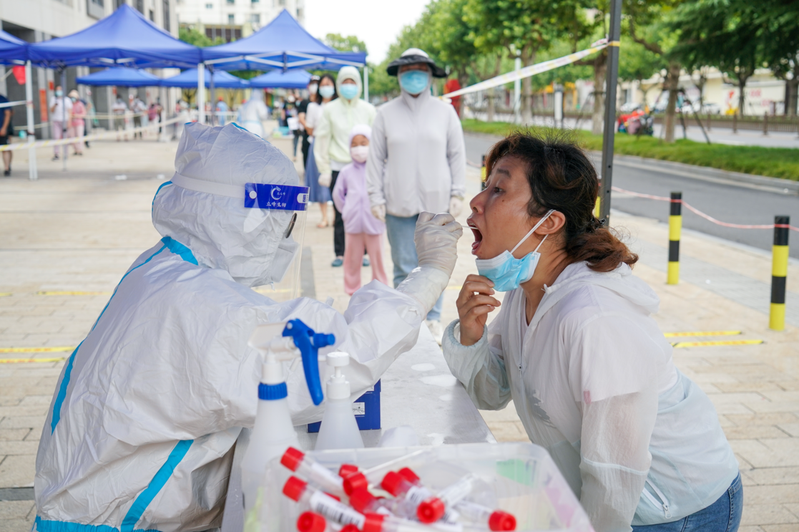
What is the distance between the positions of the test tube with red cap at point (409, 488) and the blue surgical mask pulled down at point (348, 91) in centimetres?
724

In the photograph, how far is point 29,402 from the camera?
4203 millimetres

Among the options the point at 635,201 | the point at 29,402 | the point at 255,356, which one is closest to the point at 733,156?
the point at 635,201

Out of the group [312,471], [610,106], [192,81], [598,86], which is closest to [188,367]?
[312,471]

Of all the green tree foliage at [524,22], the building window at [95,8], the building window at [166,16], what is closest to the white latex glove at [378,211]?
the green tree foliage at [524,22]

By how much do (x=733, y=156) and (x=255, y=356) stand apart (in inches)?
735

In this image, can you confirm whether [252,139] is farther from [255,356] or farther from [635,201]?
[635,201]

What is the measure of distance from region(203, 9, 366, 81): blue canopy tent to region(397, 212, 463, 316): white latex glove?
44.0ft

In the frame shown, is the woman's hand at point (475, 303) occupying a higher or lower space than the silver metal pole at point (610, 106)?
lower

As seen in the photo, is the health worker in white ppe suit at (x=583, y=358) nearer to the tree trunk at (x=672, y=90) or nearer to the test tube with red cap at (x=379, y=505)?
the test tube with red cap at (x=379, y=505)

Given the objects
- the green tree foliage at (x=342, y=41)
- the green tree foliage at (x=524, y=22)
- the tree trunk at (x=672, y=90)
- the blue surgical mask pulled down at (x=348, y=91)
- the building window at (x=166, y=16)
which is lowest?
the blue surgical mask pulled down at (x=348, y=91)

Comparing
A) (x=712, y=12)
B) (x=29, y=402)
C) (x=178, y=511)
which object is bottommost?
(x=29, y=402)

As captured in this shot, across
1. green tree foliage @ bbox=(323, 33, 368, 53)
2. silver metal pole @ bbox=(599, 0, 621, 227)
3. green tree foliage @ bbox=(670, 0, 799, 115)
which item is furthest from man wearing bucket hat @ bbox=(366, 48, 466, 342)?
green tree foliage @ bbox=(323, 33, 368, 53)

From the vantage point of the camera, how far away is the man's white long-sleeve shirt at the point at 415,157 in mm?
5176

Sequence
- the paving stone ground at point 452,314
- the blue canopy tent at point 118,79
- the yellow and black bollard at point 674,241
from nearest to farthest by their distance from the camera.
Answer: the paving stone ground at point 452,314
the yellow and black bollard at point 674,241
the blue canopy tent at point 118,79
